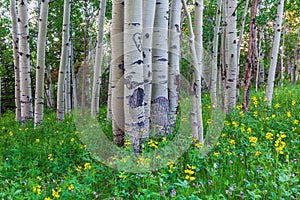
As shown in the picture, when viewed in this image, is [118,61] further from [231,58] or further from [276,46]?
[276,46]

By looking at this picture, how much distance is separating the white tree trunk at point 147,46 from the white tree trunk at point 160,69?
0.32 meters

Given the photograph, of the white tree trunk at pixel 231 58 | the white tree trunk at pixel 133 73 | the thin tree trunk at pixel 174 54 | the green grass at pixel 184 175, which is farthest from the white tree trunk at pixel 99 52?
the white tree trunk at pixel 133 73

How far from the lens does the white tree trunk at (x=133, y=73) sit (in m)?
3.63

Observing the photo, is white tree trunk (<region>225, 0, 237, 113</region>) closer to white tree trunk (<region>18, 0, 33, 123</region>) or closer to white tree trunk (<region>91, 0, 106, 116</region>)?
white tree trunk (<region>91, 0, 106, 116</region>)

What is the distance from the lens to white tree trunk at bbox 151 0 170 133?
453cm

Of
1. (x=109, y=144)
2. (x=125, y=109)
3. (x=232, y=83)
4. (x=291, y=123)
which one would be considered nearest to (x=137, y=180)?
(x=125, y=109)

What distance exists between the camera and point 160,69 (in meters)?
4.57

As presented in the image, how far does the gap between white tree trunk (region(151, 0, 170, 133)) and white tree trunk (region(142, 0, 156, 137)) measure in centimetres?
32

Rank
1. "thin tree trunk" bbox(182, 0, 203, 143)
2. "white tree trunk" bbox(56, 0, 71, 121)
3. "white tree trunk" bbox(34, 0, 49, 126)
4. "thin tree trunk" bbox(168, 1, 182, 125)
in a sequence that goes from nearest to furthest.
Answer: "thin tree trunk" bbox(182, 0, 203, 143) < "thin tree trunk" bbox(168, 1, 182, 125) < "white tree trunk" bbox(34, 0, 49, 126) < "white tree trunk" bbox(56, 0, 71, 121)

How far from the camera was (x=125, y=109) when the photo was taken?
377cm

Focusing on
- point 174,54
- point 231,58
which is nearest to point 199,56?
point 174,54

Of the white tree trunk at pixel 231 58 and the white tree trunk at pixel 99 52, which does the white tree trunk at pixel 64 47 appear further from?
the white tree trunk at pixel 231 58

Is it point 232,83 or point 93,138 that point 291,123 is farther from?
point 93,138

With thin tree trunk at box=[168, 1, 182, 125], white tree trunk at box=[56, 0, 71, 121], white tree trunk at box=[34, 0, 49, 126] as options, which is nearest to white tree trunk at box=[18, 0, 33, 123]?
white tree trunk at box=[34, 0, 49, 126]
